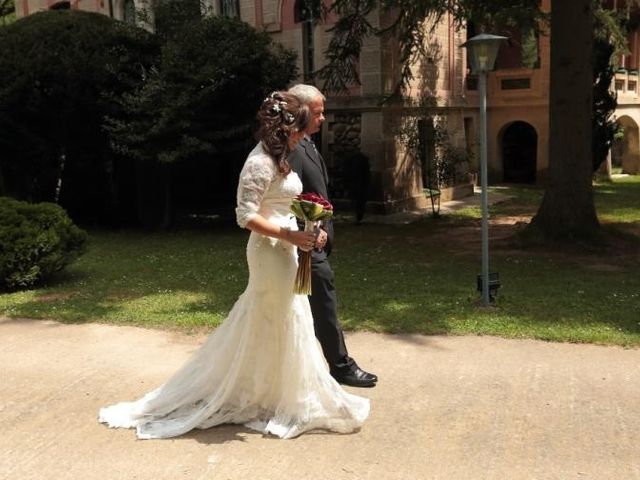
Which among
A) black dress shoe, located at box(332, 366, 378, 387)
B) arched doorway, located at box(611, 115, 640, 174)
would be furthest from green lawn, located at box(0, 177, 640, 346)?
arched doorway, located at box(611, 115, 640, 174)

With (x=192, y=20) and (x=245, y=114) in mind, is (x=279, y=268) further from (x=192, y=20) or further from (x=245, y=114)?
(x=192, y=20)

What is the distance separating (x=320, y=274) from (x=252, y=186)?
0.91m

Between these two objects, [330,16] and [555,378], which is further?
[330,16]

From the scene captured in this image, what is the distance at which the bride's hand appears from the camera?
13.1 feet

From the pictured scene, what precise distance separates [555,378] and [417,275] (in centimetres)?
405

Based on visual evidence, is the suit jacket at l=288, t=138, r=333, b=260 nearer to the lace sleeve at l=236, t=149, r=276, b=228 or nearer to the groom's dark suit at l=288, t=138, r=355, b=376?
the groom's dark suit at l=288, t=138, r=355, b=376

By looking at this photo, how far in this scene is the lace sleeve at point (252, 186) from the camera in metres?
3.95

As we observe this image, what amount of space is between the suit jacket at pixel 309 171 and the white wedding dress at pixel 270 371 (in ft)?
0.90

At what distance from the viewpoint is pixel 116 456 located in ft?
13.0

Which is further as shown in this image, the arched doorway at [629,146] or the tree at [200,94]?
the arched doorway at [629,146]

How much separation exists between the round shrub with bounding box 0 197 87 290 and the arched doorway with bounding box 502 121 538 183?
15.8 meters

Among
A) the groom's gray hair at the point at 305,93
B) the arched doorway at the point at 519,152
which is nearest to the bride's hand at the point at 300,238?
the groom's gray hair at the point at 305,93

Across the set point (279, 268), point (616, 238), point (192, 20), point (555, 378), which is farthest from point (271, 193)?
point (192, 20)

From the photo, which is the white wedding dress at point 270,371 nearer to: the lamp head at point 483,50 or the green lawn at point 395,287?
the green lawn at point 395,287
